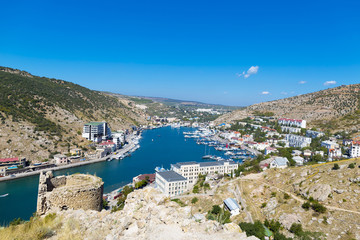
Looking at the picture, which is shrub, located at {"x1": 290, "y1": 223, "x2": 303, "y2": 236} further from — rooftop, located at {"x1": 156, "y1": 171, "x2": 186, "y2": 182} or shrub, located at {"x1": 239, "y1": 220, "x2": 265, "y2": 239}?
rooftop, located at {"x1": 156, "y1": 171, "x2": 186, "y2": 182}

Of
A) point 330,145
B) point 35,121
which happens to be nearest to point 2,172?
point 35,121

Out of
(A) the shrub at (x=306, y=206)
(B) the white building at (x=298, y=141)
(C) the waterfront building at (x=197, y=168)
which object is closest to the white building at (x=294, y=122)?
(B) the white building at (x=298, y=141)

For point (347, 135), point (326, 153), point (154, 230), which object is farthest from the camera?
point (347, 135)

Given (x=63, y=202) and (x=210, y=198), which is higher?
(x=63, y=202)

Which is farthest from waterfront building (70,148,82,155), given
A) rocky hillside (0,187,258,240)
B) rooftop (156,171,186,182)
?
rocky hillside (0,187,258,240)

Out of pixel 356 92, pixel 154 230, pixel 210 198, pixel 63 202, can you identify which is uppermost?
pixel 356 92

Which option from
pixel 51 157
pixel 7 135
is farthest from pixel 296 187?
pixel 7 135

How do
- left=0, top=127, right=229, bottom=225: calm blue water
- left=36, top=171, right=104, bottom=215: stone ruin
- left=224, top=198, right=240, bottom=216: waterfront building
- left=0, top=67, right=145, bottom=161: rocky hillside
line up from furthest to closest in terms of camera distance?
left=0, top=67, right=145, bottom=161: rocky hillside
left=0, top=127, right=229, bottom=225: calm blue water
left=224, top=198, right=240, bottom=216: waterfront building
left=36, top=171, right=104, bottom=215: stone ruin

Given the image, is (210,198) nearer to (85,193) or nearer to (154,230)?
(85,193)
